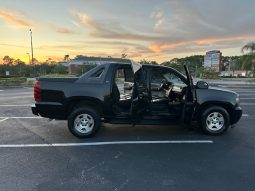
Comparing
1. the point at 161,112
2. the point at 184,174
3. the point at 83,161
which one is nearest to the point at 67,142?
the point at 83,161

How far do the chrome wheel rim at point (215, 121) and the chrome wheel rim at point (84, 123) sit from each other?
2.84 m

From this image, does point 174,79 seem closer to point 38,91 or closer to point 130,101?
point 130,101

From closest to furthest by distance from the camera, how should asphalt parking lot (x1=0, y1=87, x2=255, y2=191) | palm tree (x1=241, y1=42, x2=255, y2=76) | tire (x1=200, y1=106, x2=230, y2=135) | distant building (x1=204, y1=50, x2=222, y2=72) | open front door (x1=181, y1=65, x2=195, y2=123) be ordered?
asphalt parking lot (x1=0, y1=87, x2=255, y2=191)
open front door (x1=181, y1=65, x2=195, y2=123)
tire (x1=200, y1=106, x2=230, y2=135)
palm tree (x1=241, y1=42, x2=255, y2=76)
distant building (x1=204, y1=50, x2=222, y2=72)

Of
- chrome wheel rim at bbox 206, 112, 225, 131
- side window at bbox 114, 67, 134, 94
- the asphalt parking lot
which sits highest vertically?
side window at bbox 114, 67, 134, 94

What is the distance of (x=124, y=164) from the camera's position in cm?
484

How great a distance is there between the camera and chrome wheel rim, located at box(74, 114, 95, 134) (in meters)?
6.47

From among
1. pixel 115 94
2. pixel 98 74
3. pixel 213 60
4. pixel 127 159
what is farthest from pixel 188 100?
pixel 213 60

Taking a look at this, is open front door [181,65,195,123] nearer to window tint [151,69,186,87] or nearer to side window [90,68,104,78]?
window tint [151,69,186,87]

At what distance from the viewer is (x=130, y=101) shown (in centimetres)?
683

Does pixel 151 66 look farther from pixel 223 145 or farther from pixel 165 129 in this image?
pixel 223 145

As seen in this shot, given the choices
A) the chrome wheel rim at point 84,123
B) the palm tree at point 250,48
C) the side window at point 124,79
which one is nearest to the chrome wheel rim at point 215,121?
the side window at point 124,79

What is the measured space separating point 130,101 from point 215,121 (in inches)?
84.8

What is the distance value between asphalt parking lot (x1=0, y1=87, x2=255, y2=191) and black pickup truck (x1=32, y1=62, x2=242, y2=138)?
0.41m

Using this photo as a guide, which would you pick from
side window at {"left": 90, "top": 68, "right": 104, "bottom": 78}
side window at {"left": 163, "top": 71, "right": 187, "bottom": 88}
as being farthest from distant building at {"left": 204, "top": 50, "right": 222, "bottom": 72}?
side window at {"left": 90, "top": 68, "right": 104, "bottom": 78}
